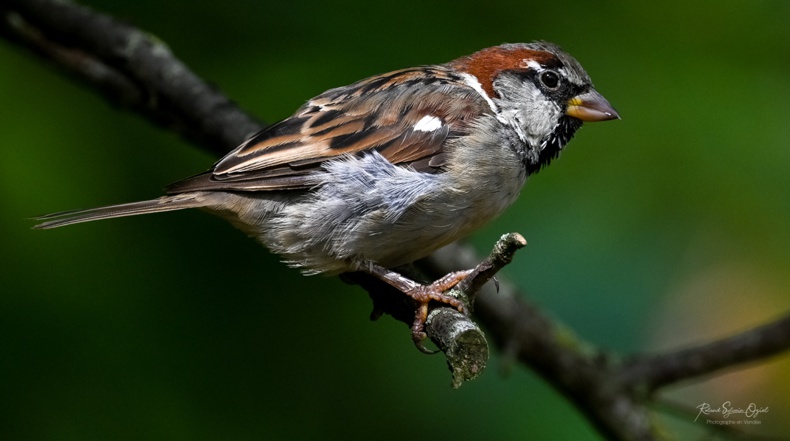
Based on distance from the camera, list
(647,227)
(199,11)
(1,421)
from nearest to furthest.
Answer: (1,421) → (647,227) → (199,11)

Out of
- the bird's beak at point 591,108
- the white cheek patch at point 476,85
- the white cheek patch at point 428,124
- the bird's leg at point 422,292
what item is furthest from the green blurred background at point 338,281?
the bird's leg at point 422,292

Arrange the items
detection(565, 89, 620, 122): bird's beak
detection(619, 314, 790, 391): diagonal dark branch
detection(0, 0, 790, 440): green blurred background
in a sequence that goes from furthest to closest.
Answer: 1. detection(0, 0, 790, 440): green blurred background
2. detection(565, 89, 620, 122): bird's beak
3. detection(619, 314, 790, 391): diagonal dark branch

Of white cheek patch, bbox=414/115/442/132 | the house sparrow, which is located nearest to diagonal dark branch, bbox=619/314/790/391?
the house sparrow

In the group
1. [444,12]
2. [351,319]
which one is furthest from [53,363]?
[444,12]

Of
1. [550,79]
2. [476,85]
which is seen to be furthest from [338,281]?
[550,79]

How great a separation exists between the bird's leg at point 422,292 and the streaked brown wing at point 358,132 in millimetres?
463

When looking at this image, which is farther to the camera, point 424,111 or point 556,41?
point 556,41

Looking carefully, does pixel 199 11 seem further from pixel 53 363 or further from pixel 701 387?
pixel 701 387

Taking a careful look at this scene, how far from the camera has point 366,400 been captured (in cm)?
438

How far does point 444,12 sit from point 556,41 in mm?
549

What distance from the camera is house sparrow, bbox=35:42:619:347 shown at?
11.9 ft

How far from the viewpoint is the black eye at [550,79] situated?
4.10 metres

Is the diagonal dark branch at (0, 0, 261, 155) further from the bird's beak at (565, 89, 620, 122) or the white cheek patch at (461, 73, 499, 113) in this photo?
the bird's beak at (565, 89, 620, 122)

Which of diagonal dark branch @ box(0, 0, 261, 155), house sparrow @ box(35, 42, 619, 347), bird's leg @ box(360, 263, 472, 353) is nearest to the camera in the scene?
bird's leg @ box(360, 263, 472, 353)
